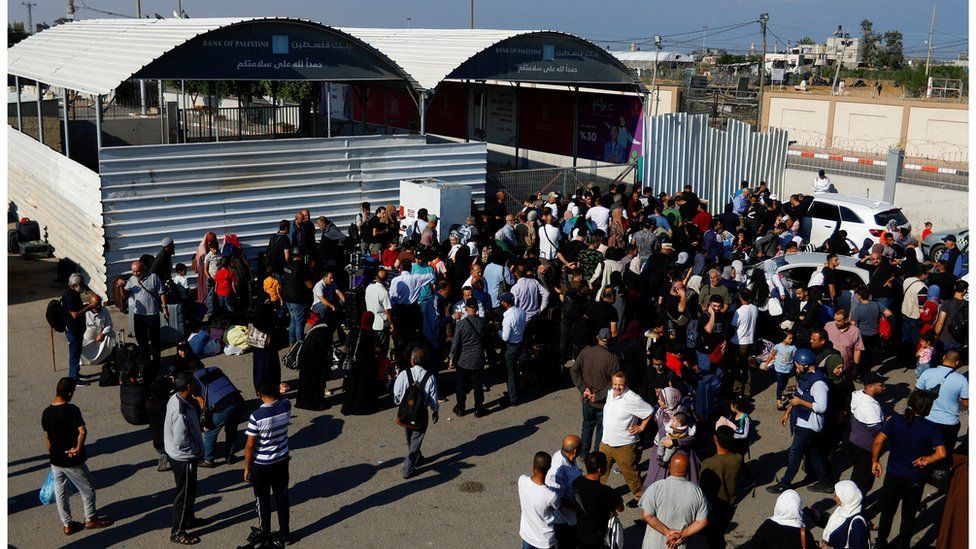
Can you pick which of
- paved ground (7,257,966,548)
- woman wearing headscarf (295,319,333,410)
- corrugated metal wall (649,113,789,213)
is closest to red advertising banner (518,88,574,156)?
corrugated metal wall (649,113,789,213)

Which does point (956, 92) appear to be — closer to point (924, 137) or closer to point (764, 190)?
point (924, 137)

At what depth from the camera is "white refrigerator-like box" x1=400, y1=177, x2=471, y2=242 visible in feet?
53.4

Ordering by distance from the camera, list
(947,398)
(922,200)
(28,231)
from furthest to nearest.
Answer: (922,200), (28,231), (947,398)

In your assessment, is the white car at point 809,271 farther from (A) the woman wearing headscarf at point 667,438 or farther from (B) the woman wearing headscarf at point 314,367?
(B) the woman wearing headscarf at point 314,367

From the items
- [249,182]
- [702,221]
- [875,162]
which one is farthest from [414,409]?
[875,162]

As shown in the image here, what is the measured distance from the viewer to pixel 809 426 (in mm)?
9008

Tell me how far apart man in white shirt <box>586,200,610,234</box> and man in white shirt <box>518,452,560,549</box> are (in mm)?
9736

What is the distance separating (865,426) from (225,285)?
8842 mm

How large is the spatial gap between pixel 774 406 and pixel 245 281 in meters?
7.66

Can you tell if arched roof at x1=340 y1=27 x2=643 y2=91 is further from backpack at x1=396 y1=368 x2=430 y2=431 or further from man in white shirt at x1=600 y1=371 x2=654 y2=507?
man in white shirt at x1=600 y1=371 x2=654 y2=507

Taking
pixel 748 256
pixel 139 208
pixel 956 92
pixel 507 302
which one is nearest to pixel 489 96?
pixel 748 256

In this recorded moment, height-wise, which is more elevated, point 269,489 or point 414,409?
point 414,409

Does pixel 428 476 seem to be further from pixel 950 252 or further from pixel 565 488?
pixel 950 252

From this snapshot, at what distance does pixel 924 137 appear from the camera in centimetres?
3188
